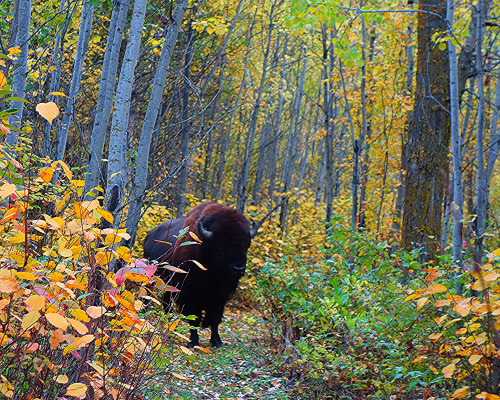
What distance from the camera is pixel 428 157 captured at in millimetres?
7383

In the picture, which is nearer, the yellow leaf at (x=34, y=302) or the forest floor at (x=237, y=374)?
the yellow leaf at (x=34, y=302)

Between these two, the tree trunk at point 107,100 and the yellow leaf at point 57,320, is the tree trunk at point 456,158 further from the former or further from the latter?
the yellow leaf at point 57,320

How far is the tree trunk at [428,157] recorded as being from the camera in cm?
732

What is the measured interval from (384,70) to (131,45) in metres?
9.76

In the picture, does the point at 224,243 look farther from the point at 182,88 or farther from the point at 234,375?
the point at 182,88

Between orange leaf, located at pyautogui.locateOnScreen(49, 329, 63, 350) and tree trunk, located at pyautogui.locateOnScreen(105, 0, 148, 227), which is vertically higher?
tree trunk, located at pyautogui.locateOnScreen(105, 0, 148, 227)

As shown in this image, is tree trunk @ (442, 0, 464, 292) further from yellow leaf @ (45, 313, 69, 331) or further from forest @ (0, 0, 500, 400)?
yellow leaf @ (45, 313, 69, 331)

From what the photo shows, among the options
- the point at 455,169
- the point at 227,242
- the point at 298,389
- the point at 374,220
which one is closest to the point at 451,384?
the point at 298,389

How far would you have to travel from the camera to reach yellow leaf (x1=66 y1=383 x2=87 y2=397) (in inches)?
84.1

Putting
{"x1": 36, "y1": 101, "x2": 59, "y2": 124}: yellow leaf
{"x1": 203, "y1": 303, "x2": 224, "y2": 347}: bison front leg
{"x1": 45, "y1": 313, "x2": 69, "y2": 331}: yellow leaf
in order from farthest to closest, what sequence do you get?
{"x1": 203, "y1": 303, "x2": 224, "y2": 347}: bison front leg → {"x1": 36, "y1": 101, "x2": 59, "y2": 124}: yellow leaf → {"x1": 45, "y1": 313, "x2": 69, "y2": 331}: yellow leaf

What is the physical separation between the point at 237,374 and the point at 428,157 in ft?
13.8

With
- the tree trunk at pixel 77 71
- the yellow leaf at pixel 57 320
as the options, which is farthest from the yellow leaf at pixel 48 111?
the tree trunk at pixel 77 71

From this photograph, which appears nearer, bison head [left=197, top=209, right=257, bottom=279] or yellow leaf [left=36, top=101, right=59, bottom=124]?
yellow leaf [left=36, top=101, right=59, bottom=124]

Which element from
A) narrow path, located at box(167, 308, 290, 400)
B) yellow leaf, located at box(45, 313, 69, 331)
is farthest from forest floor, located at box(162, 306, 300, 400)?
yellow leaf, located at box(45, 313, 69, 331)
